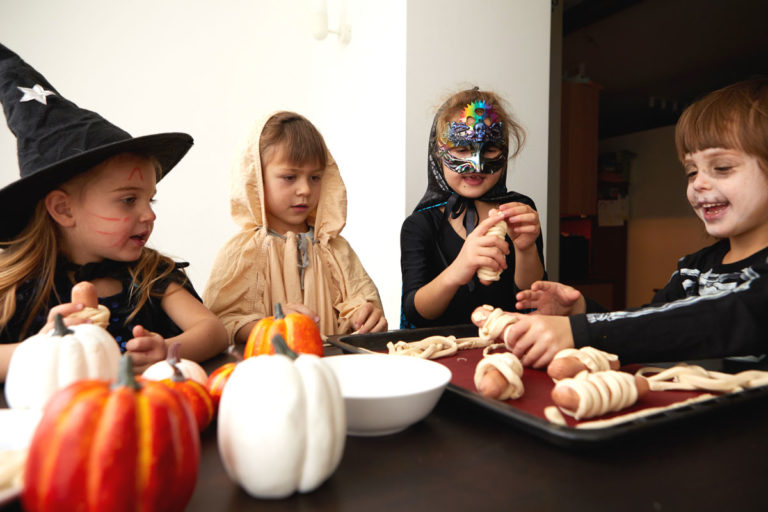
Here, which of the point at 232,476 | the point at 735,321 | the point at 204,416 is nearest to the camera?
the point at 232,476

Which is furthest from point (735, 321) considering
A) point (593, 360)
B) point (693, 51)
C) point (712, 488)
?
point (693, 51)

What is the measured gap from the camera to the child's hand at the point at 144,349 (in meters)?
0.85

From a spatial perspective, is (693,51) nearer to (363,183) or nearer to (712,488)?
(363,183)

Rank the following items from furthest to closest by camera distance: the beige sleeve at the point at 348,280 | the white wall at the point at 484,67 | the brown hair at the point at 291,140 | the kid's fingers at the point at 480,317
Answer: the white wall at the point at 484,67, the beige sleeve at the point at 348,280, the brown hair at the point at 291,140, the kid's fingers at the point at 480,317

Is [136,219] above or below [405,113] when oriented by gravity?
below

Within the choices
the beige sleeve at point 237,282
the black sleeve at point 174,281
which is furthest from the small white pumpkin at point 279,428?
the beige sleeve at point 237,282

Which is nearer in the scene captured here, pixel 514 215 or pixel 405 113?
pixel 514 215

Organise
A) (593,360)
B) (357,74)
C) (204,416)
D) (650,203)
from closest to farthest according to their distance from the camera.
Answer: (204,416)
(593,360)
(357,74)
(650,203)

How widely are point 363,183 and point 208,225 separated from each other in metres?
1.06

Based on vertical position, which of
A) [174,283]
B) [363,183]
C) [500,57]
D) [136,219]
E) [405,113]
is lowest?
[174,283]

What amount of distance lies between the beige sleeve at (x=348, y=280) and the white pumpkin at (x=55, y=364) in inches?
43.8

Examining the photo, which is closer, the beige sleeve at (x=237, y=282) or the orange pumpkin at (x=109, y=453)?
the orange pumpkin at (x=109, y=453)

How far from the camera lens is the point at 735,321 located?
2.85 ft

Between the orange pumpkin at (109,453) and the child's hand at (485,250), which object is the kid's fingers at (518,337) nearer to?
the child's hand at (485,250)
